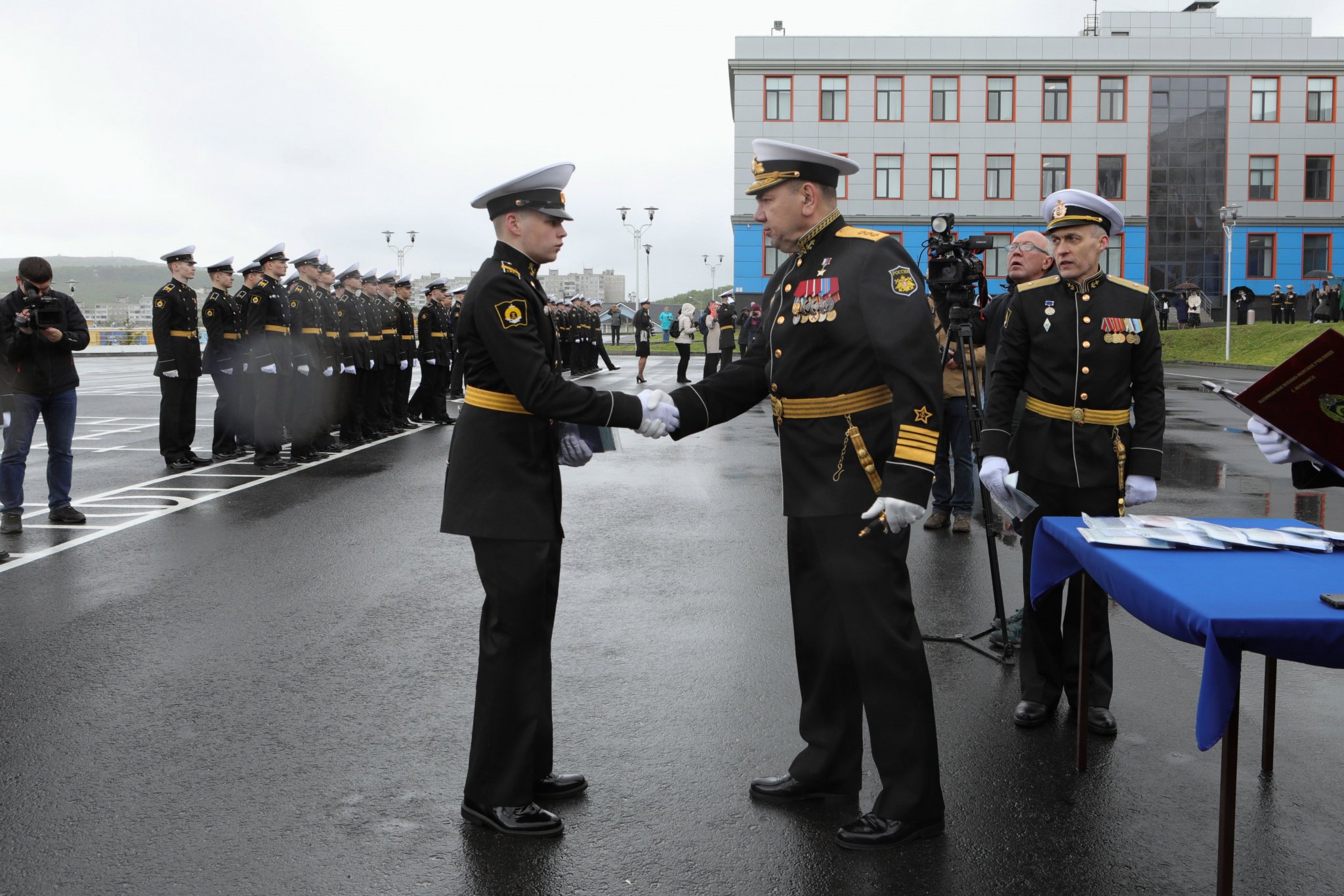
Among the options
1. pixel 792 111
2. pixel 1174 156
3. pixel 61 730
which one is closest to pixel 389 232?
pixel 792 111

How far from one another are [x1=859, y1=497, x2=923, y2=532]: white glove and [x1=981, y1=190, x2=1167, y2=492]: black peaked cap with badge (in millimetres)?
1454

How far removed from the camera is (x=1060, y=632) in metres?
4.83

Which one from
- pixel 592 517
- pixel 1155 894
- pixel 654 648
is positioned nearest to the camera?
pixel 1155 894

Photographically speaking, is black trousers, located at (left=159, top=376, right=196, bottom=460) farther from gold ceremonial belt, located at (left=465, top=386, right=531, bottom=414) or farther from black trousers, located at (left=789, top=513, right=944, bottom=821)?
black trousers, located at (left=789, top=513, right=944, bottom=821)

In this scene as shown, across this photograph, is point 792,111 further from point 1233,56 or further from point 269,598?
point 269,598

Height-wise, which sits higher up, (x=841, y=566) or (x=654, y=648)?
(x=841, y=566)

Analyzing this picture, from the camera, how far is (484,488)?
3.79m

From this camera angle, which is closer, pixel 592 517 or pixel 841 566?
pixel 841 566

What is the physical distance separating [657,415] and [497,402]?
536mm

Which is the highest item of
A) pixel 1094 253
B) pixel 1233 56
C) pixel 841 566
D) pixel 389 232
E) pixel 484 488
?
pixel 1233 56

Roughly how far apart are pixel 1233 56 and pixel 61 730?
6021 cm

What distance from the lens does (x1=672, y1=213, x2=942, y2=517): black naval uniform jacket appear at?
137 inches

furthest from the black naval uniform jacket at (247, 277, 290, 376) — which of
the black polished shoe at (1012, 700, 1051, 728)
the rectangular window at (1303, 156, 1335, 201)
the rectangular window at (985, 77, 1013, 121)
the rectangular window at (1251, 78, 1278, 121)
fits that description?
the rectangular window at (1303, 156, 1335, 201)

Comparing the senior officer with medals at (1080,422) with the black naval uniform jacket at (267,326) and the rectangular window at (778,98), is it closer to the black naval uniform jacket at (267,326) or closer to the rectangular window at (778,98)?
the black naval uniform jacket at (267,326)
